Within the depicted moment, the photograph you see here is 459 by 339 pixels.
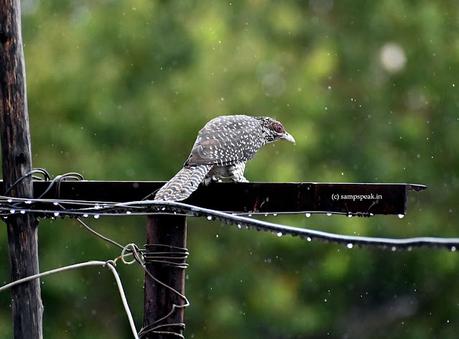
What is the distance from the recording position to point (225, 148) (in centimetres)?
675

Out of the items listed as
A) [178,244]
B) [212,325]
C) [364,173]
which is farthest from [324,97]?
[178,244]

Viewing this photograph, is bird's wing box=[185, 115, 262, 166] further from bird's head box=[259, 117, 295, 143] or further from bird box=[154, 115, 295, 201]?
bird's head box=[259, 117, 295, 143]

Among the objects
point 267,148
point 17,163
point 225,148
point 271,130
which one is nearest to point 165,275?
point 17,163

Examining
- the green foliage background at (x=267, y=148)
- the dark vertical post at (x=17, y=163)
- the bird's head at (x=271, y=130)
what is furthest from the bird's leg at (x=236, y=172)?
the green foliage background at (x=267, y=148)

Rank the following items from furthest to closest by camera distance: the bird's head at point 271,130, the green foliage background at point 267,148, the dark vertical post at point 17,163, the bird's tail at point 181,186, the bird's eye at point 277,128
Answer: the green foliage background at point 267,148
the bird's eye at point 277,128
the bird's head at point 271,130
the dark vertical post at point 17,163
the bird's tail at point 181,186

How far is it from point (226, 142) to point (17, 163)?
1.48 metres

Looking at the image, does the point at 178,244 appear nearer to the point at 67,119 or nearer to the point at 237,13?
the point at 67,119

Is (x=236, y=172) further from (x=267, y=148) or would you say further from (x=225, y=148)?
(x=267, y=148)

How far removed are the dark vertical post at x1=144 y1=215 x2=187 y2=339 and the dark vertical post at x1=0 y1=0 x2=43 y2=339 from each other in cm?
57

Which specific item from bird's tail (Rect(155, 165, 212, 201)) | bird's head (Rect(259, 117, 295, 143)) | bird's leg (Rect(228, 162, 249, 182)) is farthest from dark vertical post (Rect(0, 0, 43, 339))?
bird's head (Rect(259, 117, 295, 143))

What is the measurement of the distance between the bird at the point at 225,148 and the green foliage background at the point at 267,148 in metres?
7.69

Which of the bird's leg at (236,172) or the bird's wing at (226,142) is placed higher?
the bird's wing at (226,142)

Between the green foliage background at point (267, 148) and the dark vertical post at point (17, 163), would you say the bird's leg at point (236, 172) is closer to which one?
the dark vertical post at point (17, 163)

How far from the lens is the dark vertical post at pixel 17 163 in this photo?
5.55 m
